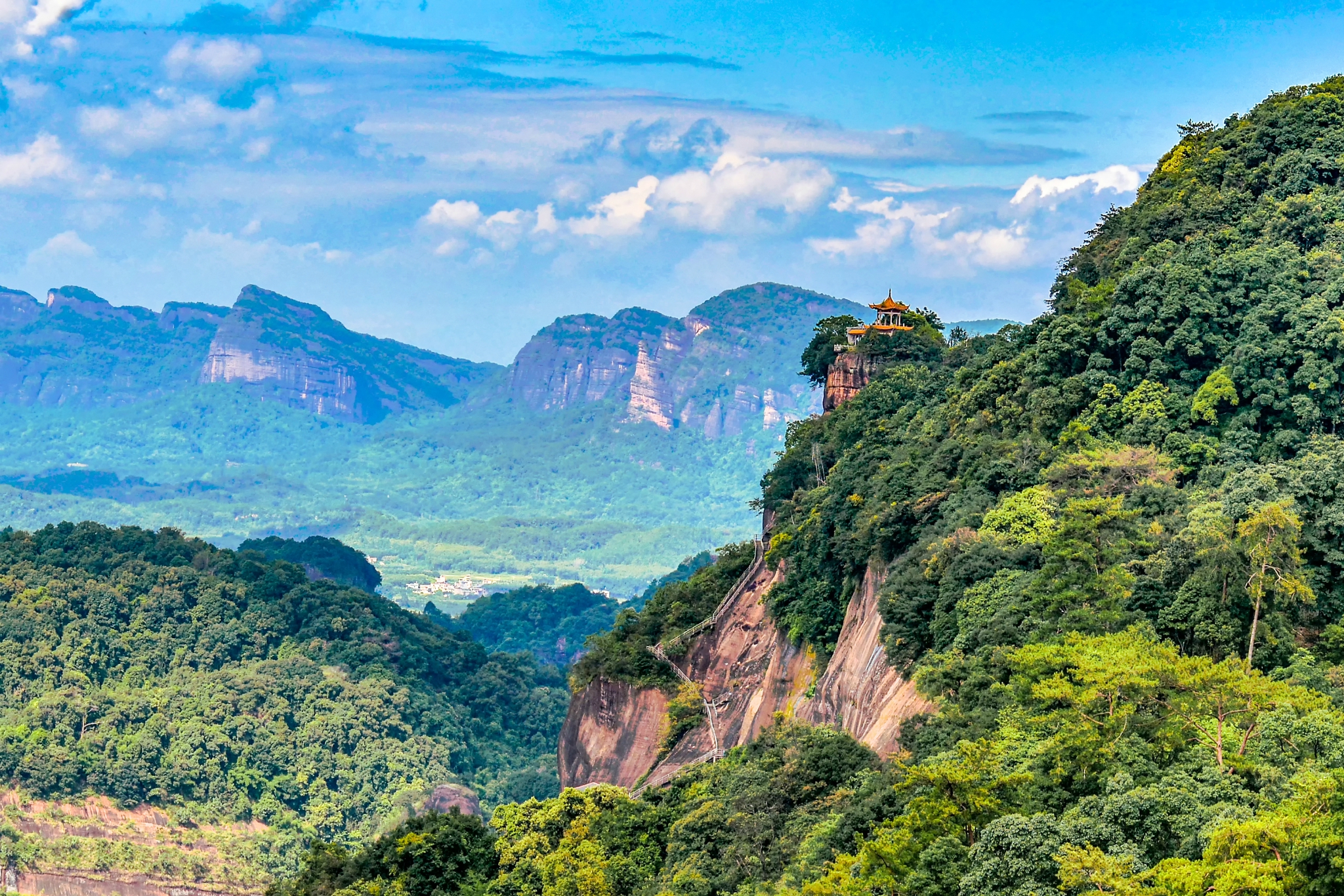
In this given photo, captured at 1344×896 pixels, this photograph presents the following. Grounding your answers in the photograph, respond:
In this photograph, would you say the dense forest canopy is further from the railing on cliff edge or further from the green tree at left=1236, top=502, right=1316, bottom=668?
the green tree at left=1236, top=502, right=1316, bottom=668

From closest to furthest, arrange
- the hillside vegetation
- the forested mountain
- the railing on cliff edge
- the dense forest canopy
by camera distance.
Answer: the forested mountain, the railing on cliff edge, the hillside vegetation, the dense forest canopy

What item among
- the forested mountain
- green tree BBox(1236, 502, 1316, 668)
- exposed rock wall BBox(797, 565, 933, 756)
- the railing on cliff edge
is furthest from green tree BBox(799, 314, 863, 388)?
green tree BBox(1236, 502, 1316, 668)

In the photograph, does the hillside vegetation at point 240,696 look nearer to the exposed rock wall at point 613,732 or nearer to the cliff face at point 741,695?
the exposed rock wall at point 613,732

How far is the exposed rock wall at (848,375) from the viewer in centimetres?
6819

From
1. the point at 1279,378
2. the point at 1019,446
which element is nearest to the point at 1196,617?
the point at 1279,378

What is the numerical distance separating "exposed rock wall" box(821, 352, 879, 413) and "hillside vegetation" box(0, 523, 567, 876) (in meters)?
30.7

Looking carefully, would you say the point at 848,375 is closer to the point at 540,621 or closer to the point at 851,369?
the point at 851,369

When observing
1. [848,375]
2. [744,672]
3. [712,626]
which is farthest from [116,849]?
[848,375]

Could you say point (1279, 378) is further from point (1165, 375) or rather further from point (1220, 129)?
point (1220, 129)

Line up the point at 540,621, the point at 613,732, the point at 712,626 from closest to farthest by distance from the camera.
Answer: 1. the point at 712,626
2. the point at 613,732
3. the point at 540,621

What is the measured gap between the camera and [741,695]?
60.1m

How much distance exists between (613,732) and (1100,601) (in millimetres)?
31021

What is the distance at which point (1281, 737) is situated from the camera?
2995cm

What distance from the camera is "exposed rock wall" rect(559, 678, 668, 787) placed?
63.5 m
